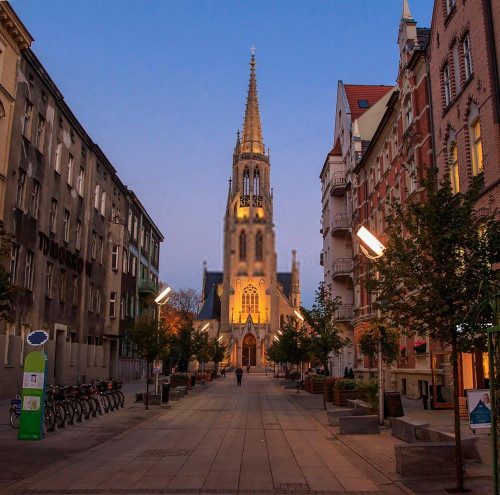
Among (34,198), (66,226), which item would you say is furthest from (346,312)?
(34,198)

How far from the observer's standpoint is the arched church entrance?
97750 mm

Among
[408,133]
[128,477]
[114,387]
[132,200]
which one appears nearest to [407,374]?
[408,133]

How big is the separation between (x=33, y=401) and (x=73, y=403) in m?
3.73

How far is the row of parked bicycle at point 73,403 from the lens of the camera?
52.4 ft

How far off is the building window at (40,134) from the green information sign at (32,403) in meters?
16.6

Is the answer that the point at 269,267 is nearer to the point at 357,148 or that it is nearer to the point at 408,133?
the point at 357,148

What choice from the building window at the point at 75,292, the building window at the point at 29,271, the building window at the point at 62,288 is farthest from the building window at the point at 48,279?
the building window at the point at 75,292

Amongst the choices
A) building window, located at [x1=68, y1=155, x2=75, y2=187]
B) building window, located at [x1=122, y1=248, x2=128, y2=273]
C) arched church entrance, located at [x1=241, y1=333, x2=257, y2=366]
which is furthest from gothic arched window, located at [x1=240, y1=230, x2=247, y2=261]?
building window, located at [x1=68, y1=155, x2=75, y2=187]

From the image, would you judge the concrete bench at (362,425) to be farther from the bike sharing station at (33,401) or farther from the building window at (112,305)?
the building window at (112,305)

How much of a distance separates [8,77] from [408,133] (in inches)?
695

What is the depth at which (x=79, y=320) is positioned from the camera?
3572 cm

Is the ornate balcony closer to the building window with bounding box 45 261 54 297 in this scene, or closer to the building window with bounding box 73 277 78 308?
the building window with bounding box 73 277 78 308

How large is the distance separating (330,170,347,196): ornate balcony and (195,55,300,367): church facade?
4606 centimetres

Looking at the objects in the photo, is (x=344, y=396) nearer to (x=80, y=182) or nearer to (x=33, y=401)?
(x=33, y=401)
